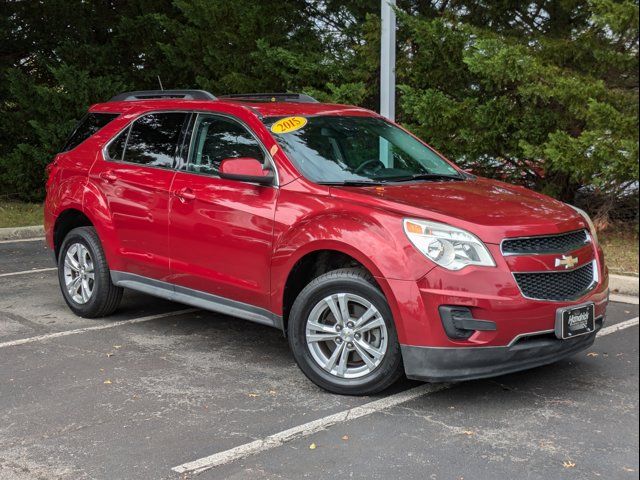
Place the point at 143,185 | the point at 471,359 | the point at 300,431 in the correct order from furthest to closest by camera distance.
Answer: the point at 143,185 < the point at 471,359 < the point at 300,431

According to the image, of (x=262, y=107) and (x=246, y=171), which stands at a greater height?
(x=262, y=107)

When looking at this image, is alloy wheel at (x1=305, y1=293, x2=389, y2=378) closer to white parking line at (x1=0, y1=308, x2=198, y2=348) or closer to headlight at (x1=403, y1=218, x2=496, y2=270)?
headlight at (x1=403, y1=218, x2=496, y2=270)

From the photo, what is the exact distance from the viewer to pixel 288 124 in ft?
18.4

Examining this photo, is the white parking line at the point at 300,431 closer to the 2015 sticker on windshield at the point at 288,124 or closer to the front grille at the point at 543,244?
the front grille at the point at 543,244

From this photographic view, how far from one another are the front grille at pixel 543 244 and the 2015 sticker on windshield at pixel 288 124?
186cm

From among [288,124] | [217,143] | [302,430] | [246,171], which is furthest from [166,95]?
[302,430]

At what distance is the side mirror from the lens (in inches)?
205

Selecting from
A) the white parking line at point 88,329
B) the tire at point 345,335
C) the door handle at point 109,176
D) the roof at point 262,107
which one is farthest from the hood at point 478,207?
the white parking line at point 88,329

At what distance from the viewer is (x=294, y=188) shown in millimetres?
5125

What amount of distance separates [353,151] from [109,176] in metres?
2.07

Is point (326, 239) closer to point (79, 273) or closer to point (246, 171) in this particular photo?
point (246, 171)

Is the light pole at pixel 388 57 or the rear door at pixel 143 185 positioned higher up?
the light pole at pixel 388 57

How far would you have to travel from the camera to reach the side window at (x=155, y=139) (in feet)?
19.9

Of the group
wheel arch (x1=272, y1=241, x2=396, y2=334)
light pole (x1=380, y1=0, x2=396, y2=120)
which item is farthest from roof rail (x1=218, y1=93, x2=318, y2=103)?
light pole (x1=380, y1=0, x2=396, y2=120)
